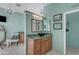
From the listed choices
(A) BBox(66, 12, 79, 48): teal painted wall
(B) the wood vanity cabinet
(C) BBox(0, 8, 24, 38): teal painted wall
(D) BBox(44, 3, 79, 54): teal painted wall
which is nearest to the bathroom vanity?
(B) the wood vanity cabinet

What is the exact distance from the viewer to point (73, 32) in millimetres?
1991

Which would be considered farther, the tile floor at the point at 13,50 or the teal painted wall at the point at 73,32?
the teal painted wall at the point at 73,32

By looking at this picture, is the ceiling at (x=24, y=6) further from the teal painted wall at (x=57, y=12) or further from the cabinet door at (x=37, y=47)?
the cabinet door at (x=37, y=47)

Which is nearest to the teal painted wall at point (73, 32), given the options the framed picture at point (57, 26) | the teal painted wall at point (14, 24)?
the framed picture at point (57, 26)

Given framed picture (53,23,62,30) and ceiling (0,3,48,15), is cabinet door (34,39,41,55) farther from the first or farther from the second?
ceiling (0,3,48,15)

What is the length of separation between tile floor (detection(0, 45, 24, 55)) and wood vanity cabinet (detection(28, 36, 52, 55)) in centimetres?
16

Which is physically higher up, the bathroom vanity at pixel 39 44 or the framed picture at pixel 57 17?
the framed picture at pixel 57 17

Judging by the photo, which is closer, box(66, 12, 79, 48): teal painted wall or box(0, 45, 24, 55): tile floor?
box(0, 45, 24, 55): tile floor

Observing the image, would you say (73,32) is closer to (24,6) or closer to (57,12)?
(57,12)

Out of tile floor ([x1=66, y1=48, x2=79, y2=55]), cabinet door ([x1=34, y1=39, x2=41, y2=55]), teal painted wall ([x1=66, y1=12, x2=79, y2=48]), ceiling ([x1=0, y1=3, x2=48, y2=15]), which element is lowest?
tile floor ([x1=66, y1=48, x2=79, y2=55])

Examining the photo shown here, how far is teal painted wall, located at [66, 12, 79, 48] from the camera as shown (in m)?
1.88

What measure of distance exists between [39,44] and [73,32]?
0.78 m

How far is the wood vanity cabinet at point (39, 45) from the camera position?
1.74m

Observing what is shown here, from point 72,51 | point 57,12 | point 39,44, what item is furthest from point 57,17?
point 72,51
